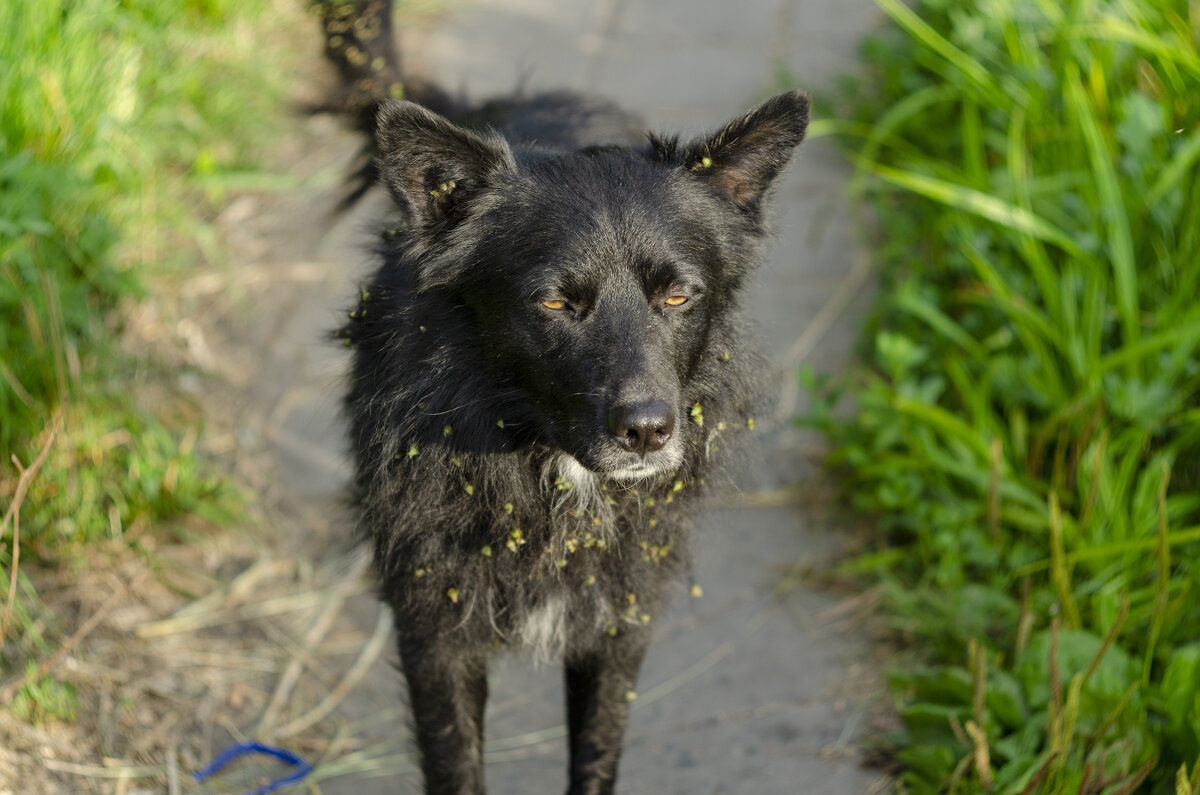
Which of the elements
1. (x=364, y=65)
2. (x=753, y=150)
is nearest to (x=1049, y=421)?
(x=753, y=150)

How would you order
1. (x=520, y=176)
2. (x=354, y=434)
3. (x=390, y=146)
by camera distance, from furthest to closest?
(x=354, y=434), (x=520, y=176), (x=390, y=146)

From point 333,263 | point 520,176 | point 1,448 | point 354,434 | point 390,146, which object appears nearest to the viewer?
point 390,146

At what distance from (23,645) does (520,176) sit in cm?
191

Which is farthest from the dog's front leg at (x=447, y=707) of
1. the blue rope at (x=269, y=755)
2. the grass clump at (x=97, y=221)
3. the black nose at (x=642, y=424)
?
the grass clump at (x=97, y=221)

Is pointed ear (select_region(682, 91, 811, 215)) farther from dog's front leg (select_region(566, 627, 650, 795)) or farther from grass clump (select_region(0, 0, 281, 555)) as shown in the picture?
grass clump (select_region(0, 0, 281, 555))

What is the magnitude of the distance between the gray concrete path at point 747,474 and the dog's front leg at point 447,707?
42 centimetres

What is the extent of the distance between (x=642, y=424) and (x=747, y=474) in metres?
1.20

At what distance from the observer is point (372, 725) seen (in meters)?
3.16

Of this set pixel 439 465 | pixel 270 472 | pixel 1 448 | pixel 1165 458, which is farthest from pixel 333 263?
pixel 1165 458

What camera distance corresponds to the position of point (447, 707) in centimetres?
254

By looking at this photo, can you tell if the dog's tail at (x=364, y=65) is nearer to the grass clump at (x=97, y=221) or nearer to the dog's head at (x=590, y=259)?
the grass clump at (x=97, y=221)

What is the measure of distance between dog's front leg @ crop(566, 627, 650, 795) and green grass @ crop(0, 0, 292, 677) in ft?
4.57

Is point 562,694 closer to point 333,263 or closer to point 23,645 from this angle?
point 23,645

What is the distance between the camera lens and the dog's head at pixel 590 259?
86.7 inches
